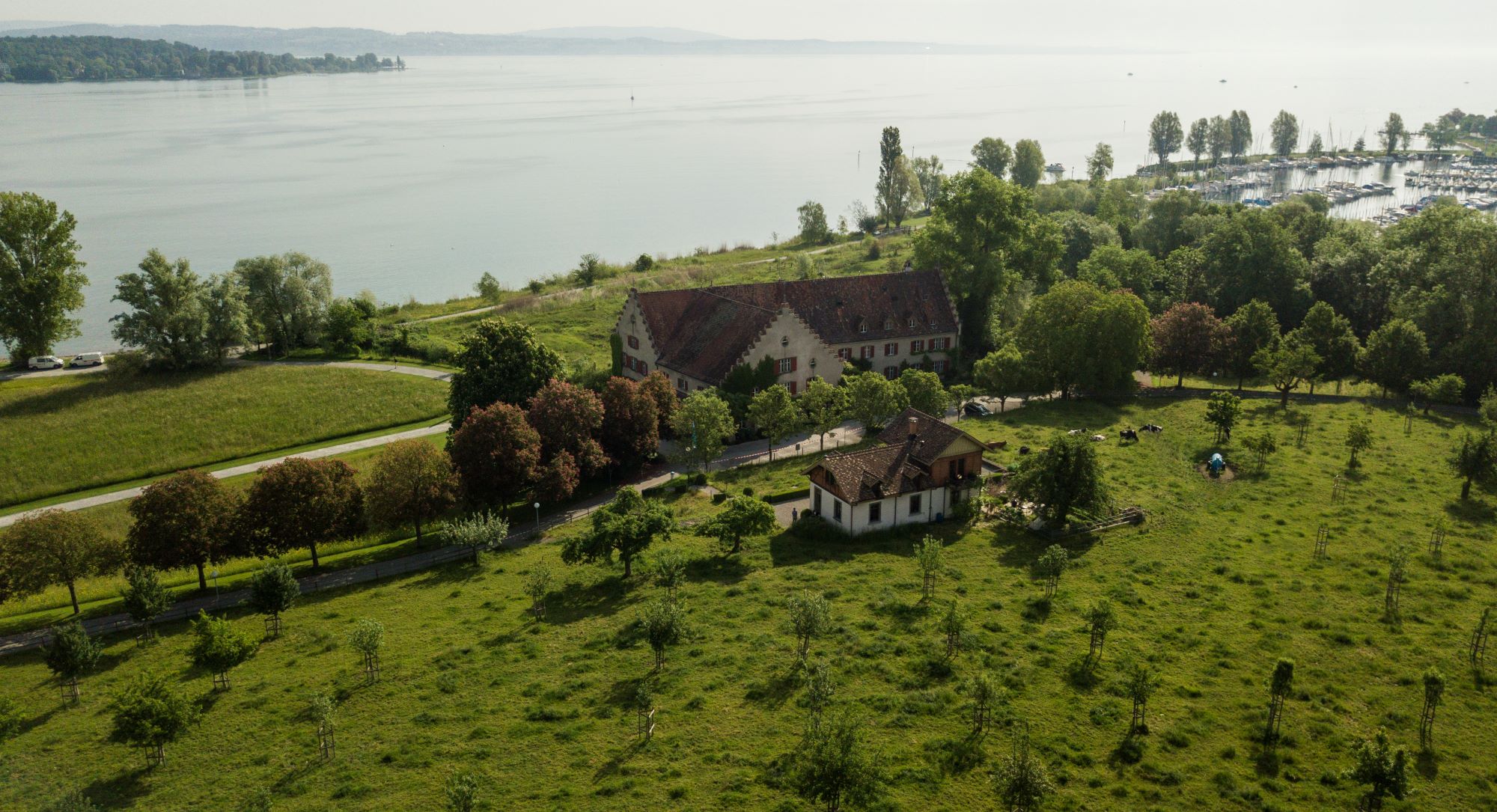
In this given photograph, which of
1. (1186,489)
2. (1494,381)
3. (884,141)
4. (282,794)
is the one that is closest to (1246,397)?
(1494,381)

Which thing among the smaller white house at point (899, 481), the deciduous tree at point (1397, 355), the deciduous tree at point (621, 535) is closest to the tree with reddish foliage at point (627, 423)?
the smaller white house at point (899, 481)

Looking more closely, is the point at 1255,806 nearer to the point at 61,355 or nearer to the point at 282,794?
the point at 282,794

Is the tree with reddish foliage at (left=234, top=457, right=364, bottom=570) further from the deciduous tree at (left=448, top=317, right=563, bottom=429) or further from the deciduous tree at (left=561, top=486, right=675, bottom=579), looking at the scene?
the deciduous tree at (left=448, top=317, right=563, bottom=429)

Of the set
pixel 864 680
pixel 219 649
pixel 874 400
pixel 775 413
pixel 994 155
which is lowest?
pixel 864 680

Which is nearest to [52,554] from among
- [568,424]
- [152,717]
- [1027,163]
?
[152,717]

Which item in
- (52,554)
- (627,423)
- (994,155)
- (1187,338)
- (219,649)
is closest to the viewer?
(219,649)

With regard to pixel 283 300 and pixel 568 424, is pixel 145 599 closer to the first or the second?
pixel 568 424
